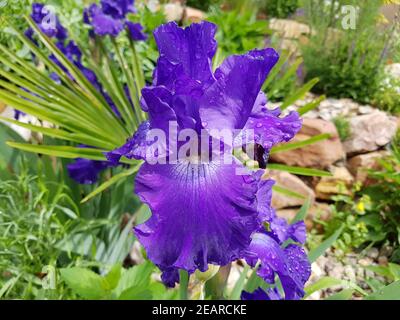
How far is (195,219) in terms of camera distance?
43cm

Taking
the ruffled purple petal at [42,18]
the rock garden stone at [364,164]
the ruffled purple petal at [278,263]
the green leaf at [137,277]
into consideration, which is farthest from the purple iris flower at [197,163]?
the rock garden stone at [364,164]

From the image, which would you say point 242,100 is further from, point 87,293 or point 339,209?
point 339,209

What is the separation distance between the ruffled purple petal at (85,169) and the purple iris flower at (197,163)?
75cm

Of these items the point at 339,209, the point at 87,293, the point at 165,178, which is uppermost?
the point at 165,178

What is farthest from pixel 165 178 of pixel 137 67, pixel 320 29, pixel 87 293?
pixel 320 29

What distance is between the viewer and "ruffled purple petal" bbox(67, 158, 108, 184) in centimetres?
119

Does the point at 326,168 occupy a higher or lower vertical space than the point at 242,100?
lower

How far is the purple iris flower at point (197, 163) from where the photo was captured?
0.43 m

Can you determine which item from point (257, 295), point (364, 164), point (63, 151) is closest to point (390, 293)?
point (257, 295)

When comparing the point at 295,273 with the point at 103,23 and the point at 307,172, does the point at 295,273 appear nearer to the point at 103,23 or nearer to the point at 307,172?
the point at 307,172

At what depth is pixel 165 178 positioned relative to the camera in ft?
1.46

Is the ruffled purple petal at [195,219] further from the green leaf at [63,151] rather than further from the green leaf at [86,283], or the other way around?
the green leaf at [63,151]

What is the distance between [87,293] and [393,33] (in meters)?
0.77

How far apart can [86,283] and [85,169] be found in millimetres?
473
